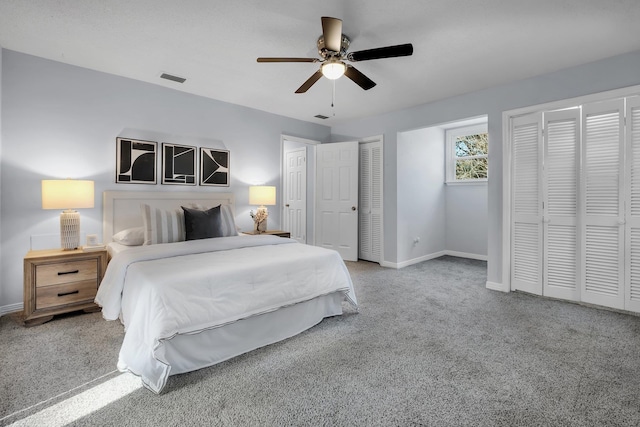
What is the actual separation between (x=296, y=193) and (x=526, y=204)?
13.1 feet

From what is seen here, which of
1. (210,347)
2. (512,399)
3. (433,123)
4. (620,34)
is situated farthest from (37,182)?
(620,34)

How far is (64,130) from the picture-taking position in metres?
3.25

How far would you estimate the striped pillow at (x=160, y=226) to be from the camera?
323 cm

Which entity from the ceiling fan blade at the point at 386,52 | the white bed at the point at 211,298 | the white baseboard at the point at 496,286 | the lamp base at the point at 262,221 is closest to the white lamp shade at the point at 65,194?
the white bed at the point at 211,298

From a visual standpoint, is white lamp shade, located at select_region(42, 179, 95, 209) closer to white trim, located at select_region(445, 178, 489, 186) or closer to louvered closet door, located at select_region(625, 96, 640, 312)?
louvered closet door, located at select_region(625, 96, 640, 312)

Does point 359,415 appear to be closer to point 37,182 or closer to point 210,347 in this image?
point 210,347

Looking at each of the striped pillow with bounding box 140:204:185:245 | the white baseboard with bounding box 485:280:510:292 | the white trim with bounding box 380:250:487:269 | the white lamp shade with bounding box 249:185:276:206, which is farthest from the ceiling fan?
the white trim with bounding box 380:250:487:269

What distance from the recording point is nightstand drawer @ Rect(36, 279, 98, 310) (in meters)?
2.76

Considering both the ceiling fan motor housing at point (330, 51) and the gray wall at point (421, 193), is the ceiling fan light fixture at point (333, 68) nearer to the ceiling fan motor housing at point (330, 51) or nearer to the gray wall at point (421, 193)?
the ceiling fan motor housing at point (330, 51)

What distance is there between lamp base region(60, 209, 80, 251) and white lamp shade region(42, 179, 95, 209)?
0.51ft

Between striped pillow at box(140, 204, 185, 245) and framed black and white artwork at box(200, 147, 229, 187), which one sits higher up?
framed black and white artwork at box(200, 147, 229, 187)

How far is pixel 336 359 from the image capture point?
220 cm

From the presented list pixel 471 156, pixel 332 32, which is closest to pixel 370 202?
pixel 471 156

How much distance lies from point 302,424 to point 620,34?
3.85 meters
